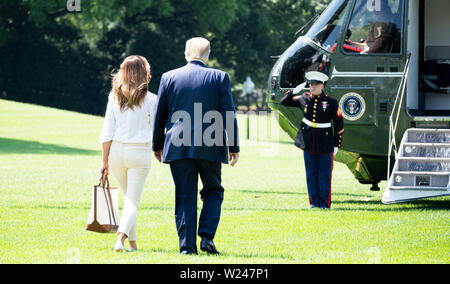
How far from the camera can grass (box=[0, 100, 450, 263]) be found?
25.3 feet

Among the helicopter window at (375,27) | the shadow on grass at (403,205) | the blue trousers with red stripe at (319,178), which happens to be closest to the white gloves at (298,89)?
the helicopter window at (375,27)

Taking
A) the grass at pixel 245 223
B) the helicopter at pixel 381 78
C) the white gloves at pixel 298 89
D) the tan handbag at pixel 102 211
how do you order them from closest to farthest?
the grass at pixel 245 223 → the tan handbag at pixel 102 211 → the helicopter at pixel 381 78 → the white gloves at pixel 298 89

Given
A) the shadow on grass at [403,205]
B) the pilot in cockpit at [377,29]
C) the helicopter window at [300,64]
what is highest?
the pilot in cockpit at [377,29]

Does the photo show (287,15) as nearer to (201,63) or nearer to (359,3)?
(359,3)

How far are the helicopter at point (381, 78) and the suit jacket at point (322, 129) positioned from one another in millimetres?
876

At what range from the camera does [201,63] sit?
765 cm

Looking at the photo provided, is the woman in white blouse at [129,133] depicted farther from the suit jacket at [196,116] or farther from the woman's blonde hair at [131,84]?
the suit jacket at [196,116]

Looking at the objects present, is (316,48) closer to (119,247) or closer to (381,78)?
(381,78)

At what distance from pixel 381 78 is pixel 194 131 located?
5.54 metres

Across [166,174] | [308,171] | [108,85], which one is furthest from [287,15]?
[308,171]

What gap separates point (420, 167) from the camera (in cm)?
1153

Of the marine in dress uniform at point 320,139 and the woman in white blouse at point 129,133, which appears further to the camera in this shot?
the marine in dress uniform at point 320,139

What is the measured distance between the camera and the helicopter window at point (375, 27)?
40.7ft
